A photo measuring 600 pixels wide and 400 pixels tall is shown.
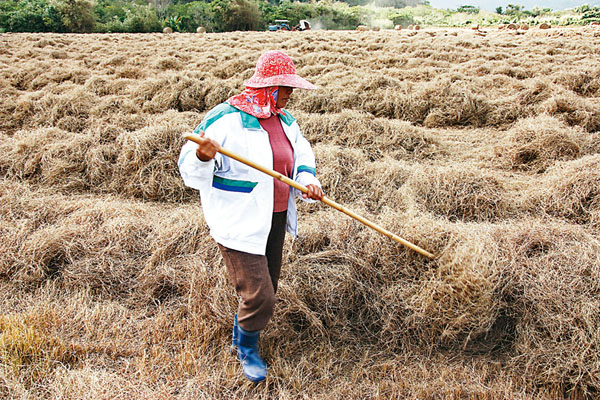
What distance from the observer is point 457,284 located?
1985 millimetres

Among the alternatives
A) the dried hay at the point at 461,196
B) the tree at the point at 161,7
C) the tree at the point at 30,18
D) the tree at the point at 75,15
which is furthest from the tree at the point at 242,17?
the dried hay at the point at 461,196

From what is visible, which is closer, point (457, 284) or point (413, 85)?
point (457, 284)

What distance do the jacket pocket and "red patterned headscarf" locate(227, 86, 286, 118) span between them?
28cm

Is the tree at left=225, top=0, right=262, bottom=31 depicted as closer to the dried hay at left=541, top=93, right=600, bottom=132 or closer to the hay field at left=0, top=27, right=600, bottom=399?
the hay field at left=0, top=27, right=600, bottom=399

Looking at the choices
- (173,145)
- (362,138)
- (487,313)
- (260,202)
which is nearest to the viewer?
(260,202)

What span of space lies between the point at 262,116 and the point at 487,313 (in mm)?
1492

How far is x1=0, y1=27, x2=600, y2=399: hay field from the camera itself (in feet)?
5.82

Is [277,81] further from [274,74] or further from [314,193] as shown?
[314,193]

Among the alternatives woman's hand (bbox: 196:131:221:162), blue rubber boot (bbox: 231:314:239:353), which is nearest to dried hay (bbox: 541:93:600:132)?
blue rubber boot (bbox: 231:314:239:353)

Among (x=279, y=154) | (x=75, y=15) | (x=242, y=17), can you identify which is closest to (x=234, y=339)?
(x=279, y=154)

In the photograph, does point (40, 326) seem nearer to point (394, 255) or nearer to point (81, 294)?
point (81, 294)

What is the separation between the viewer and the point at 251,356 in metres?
1.77

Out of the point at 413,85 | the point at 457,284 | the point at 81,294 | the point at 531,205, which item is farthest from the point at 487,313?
the point at 413,85

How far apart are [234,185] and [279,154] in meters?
0.25
